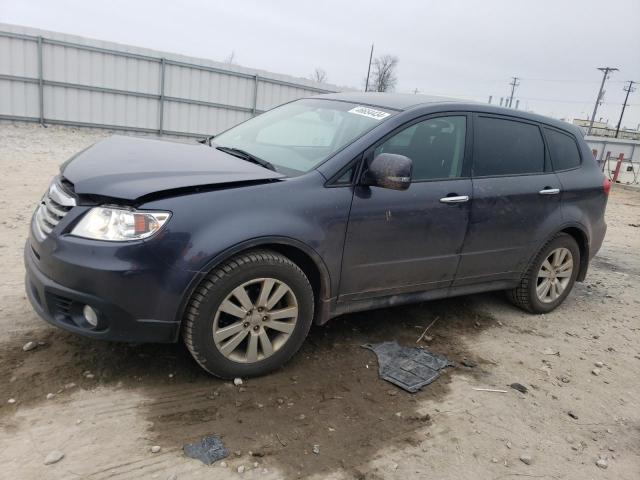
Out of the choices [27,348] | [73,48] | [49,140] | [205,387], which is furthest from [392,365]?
[73,48]

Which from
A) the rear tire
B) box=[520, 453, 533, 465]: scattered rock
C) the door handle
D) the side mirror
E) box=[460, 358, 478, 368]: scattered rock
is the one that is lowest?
box=[460, 358, 478, 368]: scattered rock

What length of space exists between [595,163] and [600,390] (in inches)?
91.1

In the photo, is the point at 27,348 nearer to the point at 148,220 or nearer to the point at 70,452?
the point at 70,452

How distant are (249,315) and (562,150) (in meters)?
3.33

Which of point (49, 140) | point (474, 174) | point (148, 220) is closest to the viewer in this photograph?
point (148, 220)

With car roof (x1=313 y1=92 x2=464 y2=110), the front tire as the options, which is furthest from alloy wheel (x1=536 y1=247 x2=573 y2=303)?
the front tire

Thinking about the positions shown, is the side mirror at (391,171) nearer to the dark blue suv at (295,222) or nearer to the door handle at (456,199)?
the dark blue suv at (295,222)

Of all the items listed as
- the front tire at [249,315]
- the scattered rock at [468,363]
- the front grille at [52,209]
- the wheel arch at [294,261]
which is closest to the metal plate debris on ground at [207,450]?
the front tire at [249,315]

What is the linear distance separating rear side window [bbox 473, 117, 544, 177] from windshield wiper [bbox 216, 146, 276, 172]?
1608 millimetres

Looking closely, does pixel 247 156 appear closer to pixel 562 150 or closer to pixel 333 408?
pixel 333 408

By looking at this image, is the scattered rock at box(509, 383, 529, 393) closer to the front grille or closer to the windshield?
the windshield

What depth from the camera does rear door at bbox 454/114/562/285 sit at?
4.06 meters

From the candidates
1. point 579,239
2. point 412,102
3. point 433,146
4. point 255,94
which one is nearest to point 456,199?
point 433,146

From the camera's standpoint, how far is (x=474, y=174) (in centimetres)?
403
